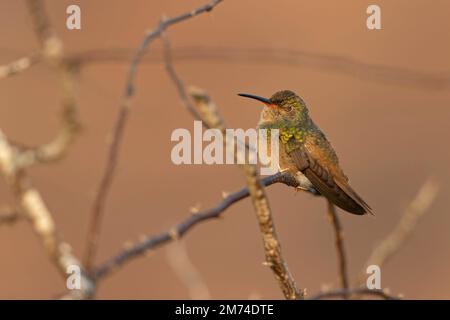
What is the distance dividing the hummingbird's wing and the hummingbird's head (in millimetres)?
451

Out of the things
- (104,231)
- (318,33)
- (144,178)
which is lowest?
(104,231)

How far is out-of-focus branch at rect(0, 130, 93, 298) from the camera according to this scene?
1.66m

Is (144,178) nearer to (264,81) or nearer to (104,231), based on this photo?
(104,231)

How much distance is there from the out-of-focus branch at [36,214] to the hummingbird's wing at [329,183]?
1.79m

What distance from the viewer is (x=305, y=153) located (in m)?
4.37

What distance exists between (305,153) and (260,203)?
106 inches

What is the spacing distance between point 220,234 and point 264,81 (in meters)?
2.96

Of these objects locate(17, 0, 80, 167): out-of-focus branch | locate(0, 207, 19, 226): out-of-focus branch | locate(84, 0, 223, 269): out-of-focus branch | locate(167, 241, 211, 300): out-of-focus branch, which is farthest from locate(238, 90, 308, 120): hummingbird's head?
locate(0, 207, 19, 226): out-of-focus branch

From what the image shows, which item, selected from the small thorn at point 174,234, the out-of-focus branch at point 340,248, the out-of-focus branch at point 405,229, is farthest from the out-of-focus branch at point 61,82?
the out-of-focus branch at point 405,229

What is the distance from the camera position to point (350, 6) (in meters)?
15.8

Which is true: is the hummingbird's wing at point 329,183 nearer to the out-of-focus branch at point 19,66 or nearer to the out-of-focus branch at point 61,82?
the out-of-focus branch at point 61,82

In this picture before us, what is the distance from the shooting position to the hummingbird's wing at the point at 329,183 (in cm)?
355
